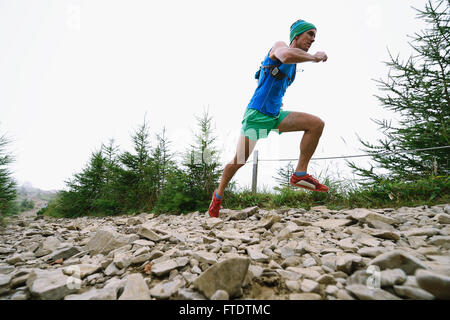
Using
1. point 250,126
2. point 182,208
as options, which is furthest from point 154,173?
point 250,126

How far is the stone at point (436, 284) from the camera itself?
2.74ft

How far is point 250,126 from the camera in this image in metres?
2.52

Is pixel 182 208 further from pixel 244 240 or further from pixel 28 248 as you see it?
pixel 244 240

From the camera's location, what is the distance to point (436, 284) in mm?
848

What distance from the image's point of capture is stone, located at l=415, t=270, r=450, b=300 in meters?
0.84

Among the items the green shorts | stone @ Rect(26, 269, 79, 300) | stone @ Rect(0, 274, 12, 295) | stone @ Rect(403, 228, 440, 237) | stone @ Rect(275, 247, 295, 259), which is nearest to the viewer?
stone @ Rect(26, 269, 79, 300)

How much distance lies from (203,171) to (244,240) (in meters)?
3.26

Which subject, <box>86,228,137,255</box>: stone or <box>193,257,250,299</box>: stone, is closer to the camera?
<box>193,257,250,299</box>: stone

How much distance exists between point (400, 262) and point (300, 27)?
2.62 meters

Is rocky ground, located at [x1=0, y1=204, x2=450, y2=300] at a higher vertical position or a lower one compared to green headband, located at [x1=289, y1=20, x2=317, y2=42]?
lower

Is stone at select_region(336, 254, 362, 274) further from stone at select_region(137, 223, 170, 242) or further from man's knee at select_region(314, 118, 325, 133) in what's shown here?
man's knee at select_region(314, 118, 325, 133)

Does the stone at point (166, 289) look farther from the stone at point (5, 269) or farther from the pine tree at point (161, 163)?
the pine tree at point (161, 163)

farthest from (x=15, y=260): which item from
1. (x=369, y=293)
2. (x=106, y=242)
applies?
(x=369, y=293)

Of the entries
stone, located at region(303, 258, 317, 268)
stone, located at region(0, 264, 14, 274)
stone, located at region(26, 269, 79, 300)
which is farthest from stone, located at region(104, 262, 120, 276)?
stone, located at region(303, 258, 317, 268)
